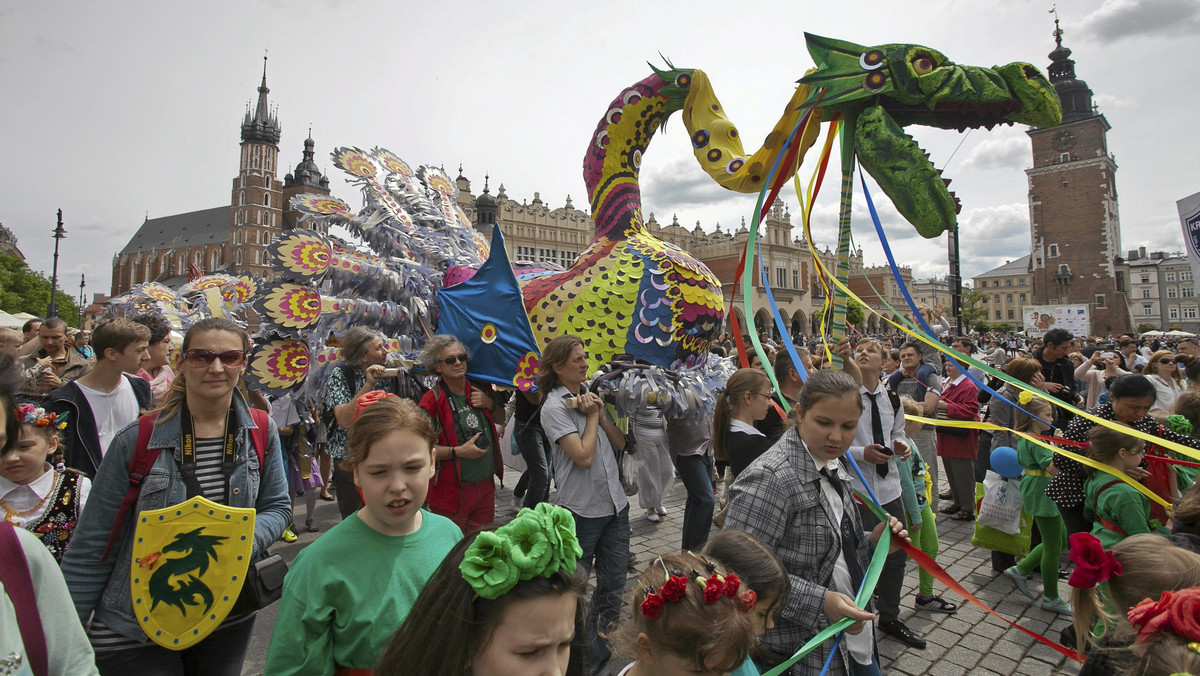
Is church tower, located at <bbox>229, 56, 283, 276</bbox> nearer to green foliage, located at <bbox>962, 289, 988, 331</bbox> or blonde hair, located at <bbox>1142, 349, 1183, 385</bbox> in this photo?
green foliage, located at <bbox>962, 289, 988, 331</bbox>

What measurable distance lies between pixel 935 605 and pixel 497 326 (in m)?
3.13

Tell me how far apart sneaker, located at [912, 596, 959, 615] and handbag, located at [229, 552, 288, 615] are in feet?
11.2

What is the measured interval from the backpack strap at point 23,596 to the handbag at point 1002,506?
461cm

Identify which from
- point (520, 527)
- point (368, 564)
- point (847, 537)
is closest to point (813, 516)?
point (847, 537)

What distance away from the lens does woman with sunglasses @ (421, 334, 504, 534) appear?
9.88 feet

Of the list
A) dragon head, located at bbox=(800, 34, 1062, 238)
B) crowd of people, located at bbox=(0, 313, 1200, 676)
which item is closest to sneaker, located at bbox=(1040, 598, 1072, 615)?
crowd of people, located at bbox=(0, 313, 1200, 676)

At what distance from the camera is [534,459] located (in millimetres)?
3715

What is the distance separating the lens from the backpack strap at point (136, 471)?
1.66 m

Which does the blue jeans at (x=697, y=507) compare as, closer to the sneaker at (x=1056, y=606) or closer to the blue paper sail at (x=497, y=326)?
the blue paper sail at (x=497, y=326)

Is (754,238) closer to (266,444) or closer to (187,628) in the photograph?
(266,444)

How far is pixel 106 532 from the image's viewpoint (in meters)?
1.65

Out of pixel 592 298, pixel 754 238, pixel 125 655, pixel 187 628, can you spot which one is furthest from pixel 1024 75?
pixel 125 655

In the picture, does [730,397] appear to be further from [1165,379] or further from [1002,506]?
[1165,379]

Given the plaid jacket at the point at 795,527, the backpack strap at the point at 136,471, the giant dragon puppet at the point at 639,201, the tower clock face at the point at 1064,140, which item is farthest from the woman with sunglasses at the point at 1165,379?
the tower clock face at the point at 1064,140
